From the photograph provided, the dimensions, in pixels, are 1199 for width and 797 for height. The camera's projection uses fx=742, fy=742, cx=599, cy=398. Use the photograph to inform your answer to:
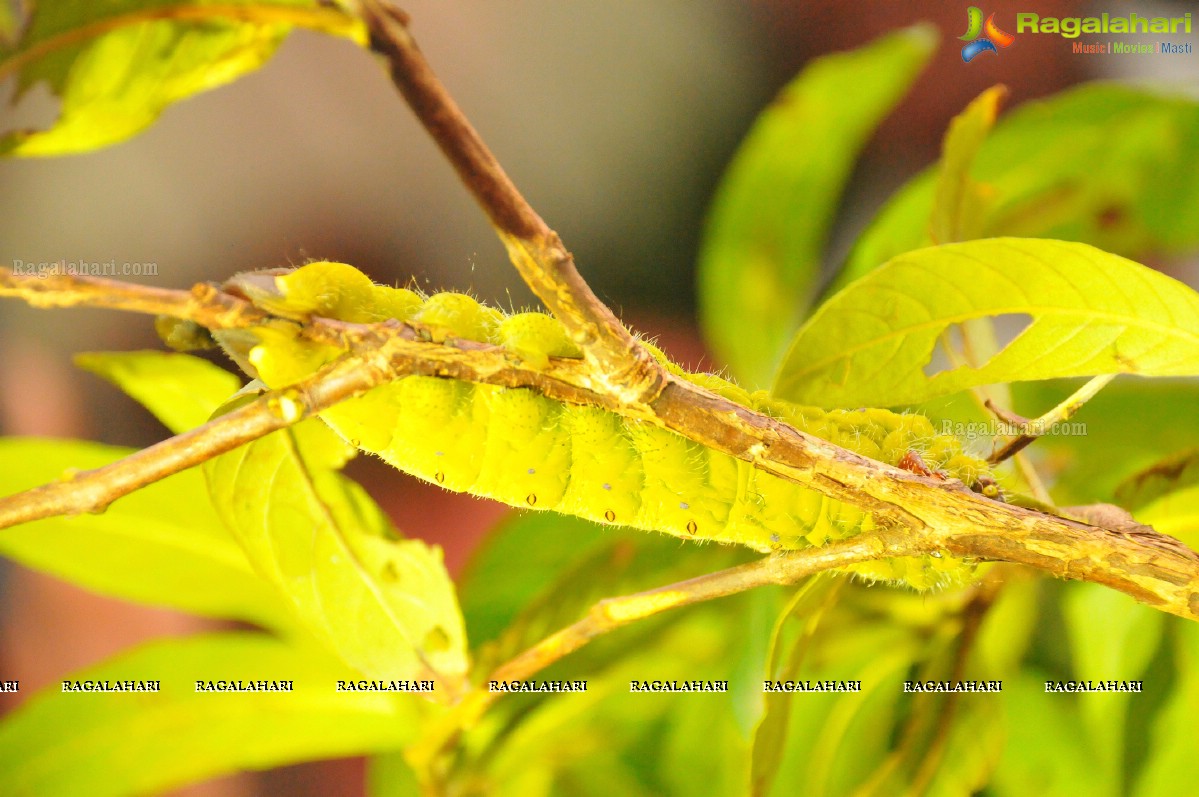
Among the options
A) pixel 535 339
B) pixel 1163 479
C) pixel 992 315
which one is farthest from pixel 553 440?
pixel 1163 479

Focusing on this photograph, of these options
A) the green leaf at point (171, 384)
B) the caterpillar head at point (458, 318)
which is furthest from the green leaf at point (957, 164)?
the green leaf at point (171, 384)

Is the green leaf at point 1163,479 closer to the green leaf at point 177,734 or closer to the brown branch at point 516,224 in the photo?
the brown branch at point 516,224

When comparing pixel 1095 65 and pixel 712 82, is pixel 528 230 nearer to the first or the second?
pixel 712 82

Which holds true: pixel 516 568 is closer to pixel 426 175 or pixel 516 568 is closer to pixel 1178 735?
pixel 426 175

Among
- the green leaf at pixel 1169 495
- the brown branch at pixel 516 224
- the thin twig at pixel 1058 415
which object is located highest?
the brown branch at pixel 516 224

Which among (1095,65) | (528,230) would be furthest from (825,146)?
(528,230)

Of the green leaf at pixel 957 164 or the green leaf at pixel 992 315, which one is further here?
the green leaf at pixel 957 164
